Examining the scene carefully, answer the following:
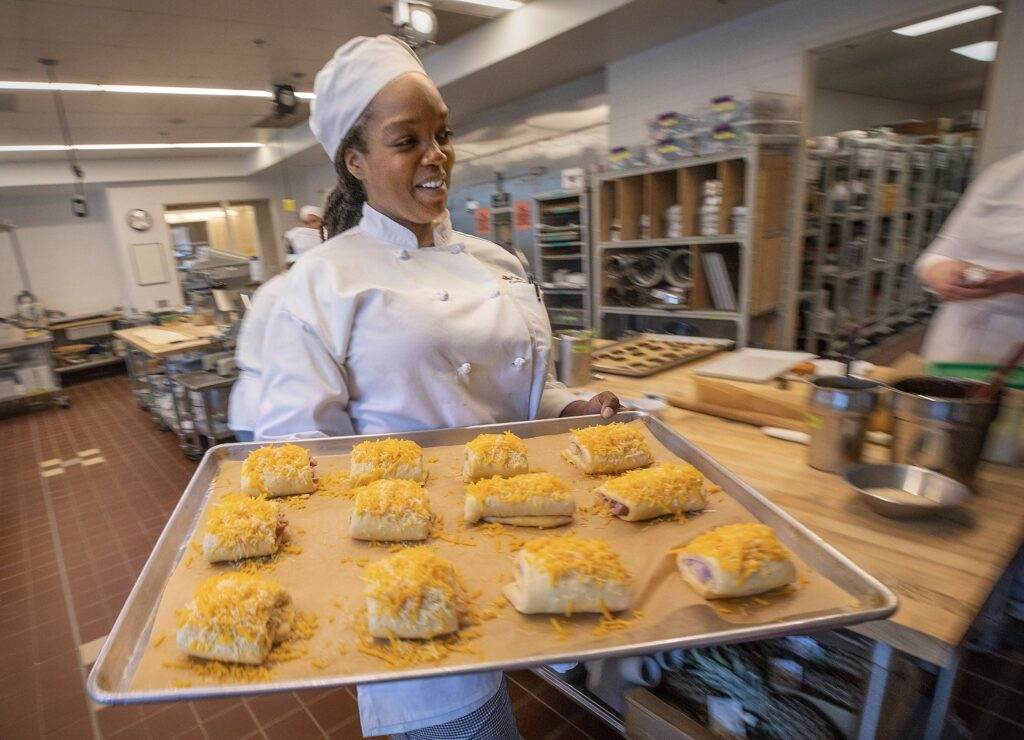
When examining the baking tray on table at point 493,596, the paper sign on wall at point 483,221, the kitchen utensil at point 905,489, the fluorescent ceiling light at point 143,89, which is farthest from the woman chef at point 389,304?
the fluorescent ceiling light at point 143,89

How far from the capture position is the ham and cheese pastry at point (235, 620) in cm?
75

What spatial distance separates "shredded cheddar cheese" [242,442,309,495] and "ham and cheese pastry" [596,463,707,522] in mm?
659

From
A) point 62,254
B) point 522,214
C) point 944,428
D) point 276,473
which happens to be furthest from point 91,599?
point 62,254

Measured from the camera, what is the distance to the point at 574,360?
2.34m

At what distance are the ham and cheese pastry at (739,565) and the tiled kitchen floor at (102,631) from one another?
1.48m

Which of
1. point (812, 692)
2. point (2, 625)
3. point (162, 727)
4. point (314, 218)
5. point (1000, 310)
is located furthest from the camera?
point (314, 218)

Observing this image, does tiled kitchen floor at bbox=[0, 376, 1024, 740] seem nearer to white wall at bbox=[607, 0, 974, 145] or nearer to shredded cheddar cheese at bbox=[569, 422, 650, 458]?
shredded cheddar cheese at bbox=[569, 422, 650, 458]

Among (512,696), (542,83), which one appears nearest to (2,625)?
(512,696)

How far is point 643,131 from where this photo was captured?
16.5ft

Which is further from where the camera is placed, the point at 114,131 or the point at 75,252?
the point at 75,252

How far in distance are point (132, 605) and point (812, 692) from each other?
57.4 inches

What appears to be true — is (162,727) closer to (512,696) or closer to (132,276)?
(512,696)

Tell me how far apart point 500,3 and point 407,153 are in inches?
160

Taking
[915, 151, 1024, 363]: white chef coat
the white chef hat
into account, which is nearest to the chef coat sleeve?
the white chef hat
